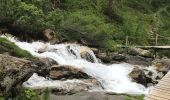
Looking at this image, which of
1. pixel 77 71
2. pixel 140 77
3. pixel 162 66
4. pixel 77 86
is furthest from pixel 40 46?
pixel 162 66

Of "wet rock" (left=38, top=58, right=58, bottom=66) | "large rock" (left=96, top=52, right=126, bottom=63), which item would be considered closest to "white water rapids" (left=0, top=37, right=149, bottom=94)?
"large rock" (left=96, top=52, right=126, bottom=63)

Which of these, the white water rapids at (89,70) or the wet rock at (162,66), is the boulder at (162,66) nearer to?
the wet rock at (162,66)

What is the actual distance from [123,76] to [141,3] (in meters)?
24.9

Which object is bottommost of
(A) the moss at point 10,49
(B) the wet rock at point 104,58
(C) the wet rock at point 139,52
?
(C) the wet rock at point 139,52

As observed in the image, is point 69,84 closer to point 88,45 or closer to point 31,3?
point 88,45

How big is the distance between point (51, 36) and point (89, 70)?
18.4ft

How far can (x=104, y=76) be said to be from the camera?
21.1 m

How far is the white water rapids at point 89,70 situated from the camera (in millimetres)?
18041

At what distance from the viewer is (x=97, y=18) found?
110 ft

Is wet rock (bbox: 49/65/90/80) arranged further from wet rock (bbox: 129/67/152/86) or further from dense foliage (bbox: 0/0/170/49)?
dense foliage (bbox: 0/0/170/49)

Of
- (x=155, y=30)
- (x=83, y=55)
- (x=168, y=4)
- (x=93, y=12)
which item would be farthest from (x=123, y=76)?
(x=168, y=4)

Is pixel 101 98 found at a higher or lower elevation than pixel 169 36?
higher

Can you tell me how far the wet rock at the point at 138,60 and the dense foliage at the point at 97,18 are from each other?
190 cm

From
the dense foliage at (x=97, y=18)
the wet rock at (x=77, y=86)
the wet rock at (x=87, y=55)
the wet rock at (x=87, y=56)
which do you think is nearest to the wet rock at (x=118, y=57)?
the dense foliage at (x=97, y=18)
